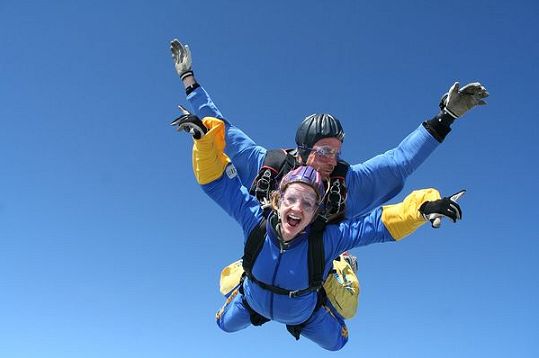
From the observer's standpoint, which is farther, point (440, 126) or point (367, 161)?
point (367, 161)

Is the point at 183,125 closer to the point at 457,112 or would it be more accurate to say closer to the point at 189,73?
the point at 189,73

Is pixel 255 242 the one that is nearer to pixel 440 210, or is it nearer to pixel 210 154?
pixel 210 154

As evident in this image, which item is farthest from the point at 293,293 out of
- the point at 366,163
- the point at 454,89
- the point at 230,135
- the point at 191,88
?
the point at 191,88

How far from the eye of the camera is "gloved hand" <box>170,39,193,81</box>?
17.7 ft

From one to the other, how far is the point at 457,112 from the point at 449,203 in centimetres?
150

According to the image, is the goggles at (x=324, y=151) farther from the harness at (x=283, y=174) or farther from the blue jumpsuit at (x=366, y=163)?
the blue jumpsuit at (x=366, y=163)

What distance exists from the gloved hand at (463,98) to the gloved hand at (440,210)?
1375mm

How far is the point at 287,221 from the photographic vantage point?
3818 millimetres

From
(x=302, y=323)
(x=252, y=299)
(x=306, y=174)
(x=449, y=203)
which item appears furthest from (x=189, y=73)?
(x=449, y=203)

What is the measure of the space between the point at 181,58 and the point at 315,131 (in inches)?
71.6

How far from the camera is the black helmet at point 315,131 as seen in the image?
15.3 ft

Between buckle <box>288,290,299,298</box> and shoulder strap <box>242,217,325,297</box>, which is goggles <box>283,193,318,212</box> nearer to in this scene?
shoulder strap <box>242,217,325,297</box>

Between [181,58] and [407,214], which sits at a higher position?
[181,58]

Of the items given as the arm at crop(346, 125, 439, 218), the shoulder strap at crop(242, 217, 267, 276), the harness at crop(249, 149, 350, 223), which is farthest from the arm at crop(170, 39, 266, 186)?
the shoulder strap at crop(242, 217, 267, 276)
